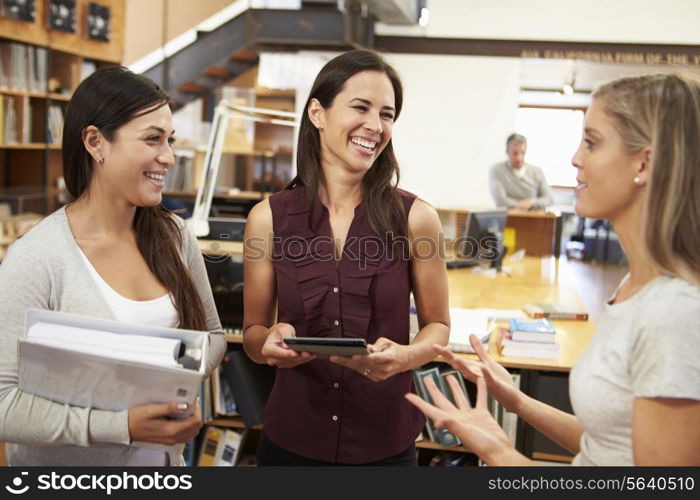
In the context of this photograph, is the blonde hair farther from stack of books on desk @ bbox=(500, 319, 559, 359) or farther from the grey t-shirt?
stack of books on desk @ bbox=(500, 319, 559, 359)

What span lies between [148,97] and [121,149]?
13 centimetres

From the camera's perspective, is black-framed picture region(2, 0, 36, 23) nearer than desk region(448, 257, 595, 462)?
No

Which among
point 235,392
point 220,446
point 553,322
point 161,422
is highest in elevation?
point 161,422

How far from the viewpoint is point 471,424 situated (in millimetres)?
1282

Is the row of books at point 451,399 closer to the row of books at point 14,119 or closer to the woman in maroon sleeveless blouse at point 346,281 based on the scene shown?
the woman in maroon sleeveless blouse at point 346,281

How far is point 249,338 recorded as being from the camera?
6.22 ft

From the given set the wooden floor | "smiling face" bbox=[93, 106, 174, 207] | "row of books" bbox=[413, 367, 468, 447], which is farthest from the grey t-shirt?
the wooden floor

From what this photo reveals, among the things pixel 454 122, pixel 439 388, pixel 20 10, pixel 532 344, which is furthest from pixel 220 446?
pixel 454 122

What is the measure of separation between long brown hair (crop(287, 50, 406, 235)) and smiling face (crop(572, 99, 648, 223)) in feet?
2.27

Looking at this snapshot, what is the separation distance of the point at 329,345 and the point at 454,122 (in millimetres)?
8961

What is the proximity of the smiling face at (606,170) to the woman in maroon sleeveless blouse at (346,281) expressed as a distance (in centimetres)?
68

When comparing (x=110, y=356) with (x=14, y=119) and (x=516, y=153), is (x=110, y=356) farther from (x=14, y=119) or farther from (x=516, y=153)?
(x=516, y=153)

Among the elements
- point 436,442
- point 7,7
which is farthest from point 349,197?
point 7,7

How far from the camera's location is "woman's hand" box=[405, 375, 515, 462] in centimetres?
124
